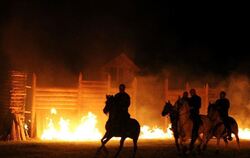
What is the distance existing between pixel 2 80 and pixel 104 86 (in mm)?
6808

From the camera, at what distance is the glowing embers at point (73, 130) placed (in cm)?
2905

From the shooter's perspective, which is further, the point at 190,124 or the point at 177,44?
the point at 177,44

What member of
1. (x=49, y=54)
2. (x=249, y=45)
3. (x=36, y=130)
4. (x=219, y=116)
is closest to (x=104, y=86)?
(x=36, y=130)

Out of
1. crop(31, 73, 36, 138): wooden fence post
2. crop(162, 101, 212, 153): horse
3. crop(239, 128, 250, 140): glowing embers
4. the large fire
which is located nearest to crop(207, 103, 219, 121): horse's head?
crop(162, 101, 212, 153): horse

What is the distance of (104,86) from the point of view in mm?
32438

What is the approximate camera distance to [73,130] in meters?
30.7

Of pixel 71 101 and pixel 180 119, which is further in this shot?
pixel 71 101

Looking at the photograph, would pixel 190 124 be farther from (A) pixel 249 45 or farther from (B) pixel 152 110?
(A) pixel 249 45

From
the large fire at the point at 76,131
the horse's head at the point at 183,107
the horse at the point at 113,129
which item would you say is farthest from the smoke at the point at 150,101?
the horse at the point at 113,129

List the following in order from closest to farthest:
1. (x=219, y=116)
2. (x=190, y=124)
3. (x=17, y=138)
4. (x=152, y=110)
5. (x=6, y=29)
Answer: (x=190, y=124) < (x=219, y=116) < (x=17, y=138) < (x=152, y=110) < (x=6, y=29)

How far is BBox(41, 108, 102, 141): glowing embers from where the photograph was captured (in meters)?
29.1

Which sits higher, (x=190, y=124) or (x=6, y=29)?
(x=6, y=29)

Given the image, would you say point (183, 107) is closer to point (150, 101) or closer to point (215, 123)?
point (215, 123)

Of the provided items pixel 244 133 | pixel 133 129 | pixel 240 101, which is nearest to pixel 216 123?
pixel 133 129
